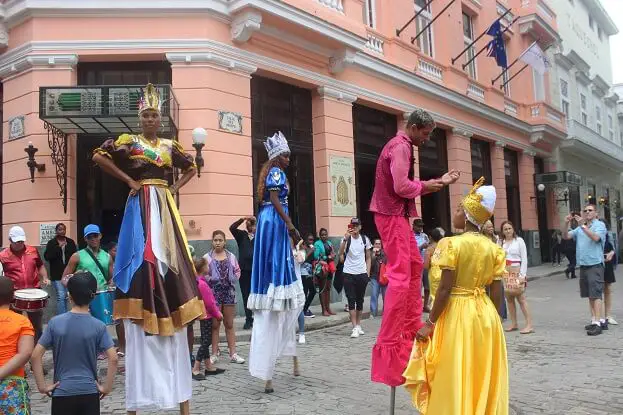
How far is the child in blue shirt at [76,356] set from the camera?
3389 mm

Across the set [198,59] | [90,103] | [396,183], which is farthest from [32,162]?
[396,183]

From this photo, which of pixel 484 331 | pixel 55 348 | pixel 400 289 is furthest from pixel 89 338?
pixel 484 331

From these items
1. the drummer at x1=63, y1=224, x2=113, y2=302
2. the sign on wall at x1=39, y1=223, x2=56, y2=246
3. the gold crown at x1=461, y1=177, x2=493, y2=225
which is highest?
the sign on wall at x1=39, y1=223, x2=56, y2=246

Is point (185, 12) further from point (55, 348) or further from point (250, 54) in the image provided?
point (55, 348)

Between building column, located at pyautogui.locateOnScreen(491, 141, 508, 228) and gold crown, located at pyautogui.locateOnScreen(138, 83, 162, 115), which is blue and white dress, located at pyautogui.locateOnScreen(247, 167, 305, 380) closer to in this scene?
gold crown, located at pyautogui.locateOnScreen(138, 83, 162, 115)

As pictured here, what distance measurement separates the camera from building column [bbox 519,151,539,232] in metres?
23.0

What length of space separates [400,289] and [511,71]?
845 inches

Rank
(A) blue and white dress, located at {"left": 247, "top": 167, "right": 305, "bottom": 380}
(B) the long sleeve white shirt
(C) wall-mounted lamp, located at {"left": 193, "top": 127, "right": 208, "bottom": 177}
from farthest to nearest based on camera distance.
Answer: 1. (C) wall-mounted lamp, located at {"left": 193, "top": 127, "right": 208, "bottom": 177}
2. (B) the long sleeve white shirt
3. (A) blue and white dress, located at {"left": 247, "top": 167, "right": 305, "bottom": 380}

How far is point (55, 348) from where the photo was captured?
3.49m

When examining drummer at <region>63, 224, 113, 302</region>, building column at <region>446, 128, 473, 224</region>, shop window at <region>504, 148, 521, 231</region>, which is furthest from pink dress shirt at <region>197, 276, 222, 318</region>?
→ shop window at <region>504, 148, 521, 231</region>

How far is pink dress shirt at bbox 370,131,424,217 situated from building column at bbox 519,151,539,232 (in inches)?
792

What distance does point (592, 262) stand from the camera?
8477mm

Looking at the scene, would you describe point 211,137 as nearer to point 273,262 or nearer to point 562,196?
point 273,262

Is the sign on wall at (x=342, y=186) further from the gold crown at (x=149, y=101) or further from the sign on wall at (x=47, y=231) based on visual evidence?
the gold crown at (x=149, y=101)
